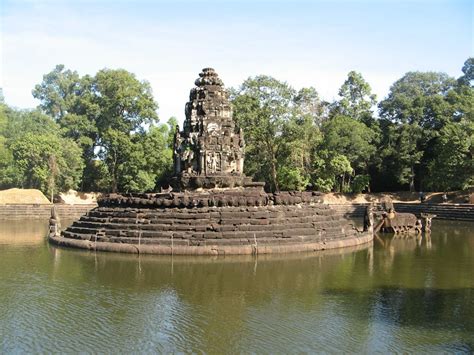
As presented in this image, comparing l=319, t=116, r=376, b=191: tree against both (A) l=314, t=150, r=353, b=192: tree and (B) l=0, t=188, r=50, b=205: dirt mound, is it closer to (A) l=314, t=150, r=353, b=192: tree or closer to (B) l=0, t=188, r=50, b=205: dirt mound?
(A) l=314, t=150, r=353, b=192: tree

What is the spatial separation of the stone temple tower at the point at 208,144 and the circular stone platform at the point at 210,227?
120 inches

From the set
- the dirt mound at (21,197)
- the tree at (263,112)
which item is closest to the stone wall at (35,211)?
the dirt mound at (21,197)

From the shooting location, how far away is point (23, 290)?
12805 millimetres

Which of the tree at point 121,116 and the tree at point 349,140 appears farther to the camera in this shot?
the tree at point 121,116

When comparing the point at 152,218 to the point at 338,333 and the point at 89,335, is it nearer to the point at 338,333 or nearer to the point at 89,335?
the point at 89,335

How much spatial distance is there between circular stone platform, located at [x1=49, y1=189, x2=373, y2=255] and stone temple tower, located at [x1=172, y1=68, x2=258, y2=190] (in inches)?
120

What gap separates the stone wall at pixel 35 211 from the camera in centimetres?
3631

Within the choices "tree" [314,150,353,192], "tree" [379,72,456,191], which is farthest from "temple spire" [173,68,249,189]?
"tree" [379,72,456,191]

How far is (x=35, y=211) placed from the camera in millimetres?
37406

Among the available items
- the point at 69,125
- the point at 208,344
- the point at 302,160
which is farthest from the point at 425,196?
the point at 208,344

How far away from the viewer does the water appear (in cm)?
910

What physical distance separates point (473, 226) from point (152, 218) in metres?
20.4

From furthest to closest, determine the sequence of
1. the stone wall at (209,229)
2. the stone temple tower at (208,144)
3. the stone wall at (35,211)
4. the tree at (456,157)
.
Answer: the tree at (456,157) → the stone wall at (35,211) → the stone temple tower at (208,144) → the stone wall at (209,229)

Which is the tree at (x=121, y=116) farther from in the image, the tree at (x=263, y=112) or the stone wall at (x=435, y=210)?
the stone wall at (x=435, y=210)
